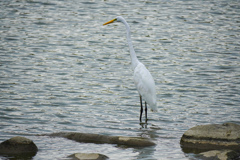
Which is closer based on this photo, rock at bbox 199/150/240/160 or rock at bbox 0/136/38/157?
rock at bbox 199/150/240/160

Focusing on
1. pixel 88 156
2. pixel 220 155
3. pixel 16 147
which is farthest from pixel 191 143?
pixel 16 147

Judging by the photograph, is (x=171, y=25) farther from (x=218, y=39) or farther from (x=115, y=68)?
(x=115, y=68)

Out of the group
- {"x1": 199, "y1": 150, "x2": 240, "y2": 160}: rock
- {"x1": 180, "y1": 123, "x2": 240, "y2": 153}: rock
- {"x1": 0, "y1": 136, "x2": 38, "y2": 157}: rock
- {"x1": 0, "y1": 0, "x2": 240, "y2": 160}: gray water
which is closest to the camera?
{"x1": 199, "y1": 150, "x2": 240, "y2": 160}: rock

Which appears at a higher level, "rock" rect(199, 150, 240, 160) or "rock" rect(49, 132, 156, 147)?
"rock" rect(199, 150, 240, 160)

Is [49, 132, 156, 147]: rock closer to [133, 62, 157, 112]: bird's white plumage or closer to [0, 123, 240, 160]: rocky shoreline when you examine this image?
[0, 123, 240, 160]: rocky shoreline

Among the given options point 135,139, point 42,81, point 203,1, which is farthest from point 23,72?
point 203,1

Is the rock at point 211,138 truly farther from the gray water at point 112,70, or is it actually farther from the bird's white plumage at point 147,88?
the bird's white plumage at point 147,88

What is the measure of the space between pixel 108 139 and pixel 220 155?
1995 mm

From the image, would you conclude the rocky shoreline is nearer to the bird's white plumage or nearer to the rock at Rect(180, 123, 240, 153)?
the rock at Rect(180, 123, 240, 153)

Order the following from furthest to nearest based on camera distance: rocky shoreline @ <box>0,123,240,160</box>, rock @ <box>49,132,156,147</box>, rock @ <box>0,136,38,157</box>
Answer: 1. rock @ <box>49,132,156,147</box>
2. rock @ <box>0,136,38,157</box>
3. rocky shoreline @ <box>0,123,240,160</box>

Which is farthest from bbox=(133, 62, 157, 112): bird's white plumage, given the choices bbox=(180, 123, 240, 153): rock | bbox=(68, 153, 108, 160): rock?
bbox=(68, 153, 108, 160): rock

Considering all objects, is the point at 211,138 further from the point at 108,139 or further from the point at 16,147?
the point at 16,147

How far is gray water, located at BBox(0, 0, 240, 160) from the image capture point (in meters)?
8.56

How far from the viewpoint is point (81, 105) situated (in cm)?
1016
